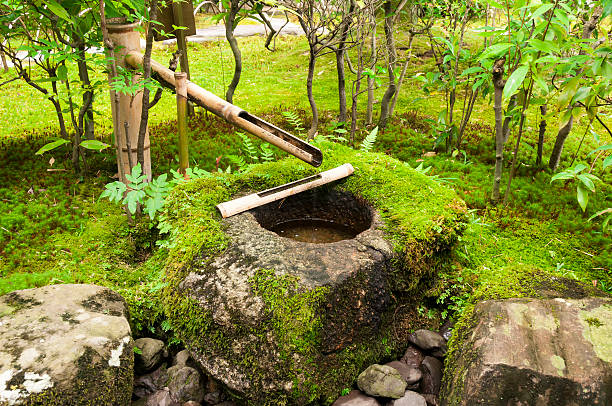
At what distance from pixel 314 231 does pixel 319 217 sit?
201mm

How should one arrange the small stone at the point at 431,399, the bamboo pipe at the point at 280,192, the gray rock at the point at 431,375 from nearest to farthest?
the small stone at the point at 431,399 < the gray rock at the point at 431,375 < the bamboo pipe at the point at 280,192

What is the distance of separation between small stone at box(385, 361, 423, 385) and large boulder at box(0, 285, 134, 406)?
1.80 metres

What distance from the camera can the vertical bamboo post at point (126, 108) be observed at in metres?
4.06

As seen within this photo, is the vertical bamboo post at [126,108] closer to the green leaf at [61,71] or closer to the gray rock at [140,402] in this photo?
the green leaf at [61,71]

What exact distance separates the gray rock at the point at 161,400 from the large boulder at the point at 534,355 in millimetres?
1769

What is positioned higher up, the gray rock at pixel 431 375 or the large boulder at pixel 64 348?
the large boulder at pixel 64 348

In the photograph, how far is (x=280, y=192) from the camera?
3.57 metres

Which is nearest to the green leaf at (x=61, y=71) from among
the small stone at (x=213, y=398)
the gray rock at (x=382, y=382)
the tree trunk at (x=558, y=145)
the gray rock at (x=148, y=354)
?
the gray rock at (x=148, y=354)

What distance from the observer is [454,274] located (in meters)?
3.83

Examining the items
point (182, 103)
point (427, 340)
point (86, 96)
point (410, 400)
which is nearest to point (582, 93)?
point (427, 340)

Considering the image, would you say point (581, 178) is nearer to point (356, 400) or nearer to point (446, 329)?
point (446, 329)

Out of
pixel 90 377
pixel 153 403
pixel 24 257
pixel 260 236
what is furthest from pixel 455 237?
pixel 24 257

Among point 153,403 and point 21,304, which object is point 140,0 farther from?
point 153,403

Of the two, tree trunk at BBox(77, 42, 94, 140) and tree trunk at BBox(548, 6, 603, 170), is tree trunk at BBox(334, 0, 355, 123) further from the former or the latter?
tree trunk at BBox(77, 42, 94, 140)
